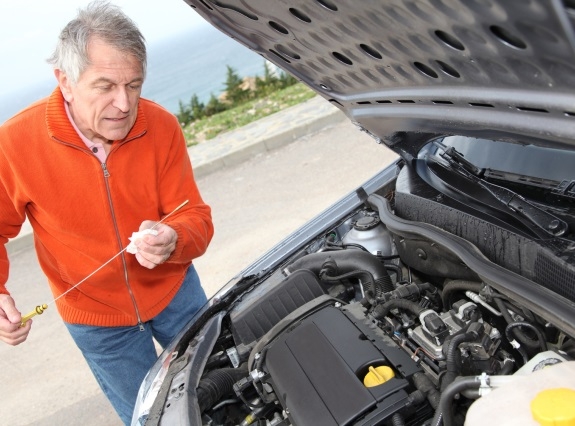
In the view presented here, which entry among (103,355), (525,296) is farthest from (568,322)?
(103,355)

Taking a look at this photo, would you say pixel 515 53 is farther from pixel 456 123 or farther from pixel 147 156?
pixel 147 156

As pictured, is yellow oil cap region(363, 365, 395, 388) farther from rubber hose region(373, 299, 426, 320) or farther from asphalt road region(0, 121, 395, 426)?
asphalt road region(0, 121, 395, 426)

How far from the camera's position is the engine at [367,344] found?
1.53 meters

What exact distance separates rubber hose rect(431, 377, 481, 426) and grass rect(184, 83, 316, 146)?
7094 mm

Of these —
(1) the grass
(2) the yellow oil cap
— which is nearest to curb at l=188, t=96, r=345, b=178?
(1) the grass

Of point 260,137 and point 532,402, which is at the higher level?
point 532,402

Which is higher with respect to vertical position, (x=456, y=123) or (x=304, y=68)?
(x=304, y=68)

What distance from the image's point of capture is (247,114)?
8.84 metres

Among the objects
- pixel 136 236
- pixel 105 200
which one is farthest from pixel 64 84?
pixel 136 236

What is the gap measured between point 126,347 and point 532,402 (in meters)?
1.91

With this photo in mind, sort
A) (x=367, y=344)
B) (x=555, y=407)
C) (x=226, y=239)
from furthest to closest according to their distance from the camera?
(x=226, y=239) → (x=367, y=344) → (x=555, y=407)

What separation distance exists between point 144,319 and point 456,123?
1.71 m

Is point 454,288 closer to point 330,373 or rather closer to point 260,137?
point 330,373

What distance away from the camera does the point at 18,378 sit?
3963mm
